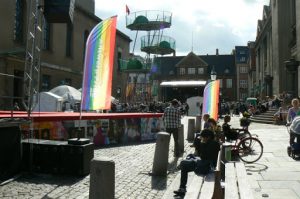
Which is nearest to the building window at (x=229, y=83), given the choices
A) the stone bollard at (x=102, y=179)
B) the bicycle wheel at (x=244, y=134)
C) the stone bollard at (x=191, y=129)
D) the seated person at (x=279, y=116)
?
the seated person at (x=279, y=116)

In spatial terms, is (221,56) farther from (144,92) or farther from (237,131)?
(237,131)

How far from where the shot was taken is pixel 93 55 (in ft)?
33.3

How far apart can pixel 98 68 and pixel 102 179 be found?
4713 mm

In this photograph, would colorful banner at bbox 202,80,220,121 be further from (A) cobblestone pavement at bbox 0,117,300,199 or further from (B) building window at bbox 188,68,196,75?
(B) building window at bbox 188,68,196,75

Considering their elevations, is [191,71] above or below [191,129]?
above

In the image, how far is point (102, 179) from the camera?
5.90 m

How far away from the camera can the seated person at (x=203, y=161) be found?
25.5 ft

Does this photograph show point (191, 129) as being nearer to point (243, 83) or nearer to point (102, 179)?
point (102, 179)

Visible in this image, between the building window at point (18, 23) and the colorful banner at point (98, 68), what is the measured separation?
17.6 metres

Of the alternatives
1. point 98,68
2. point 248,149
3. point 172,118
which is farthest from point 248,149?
point 98,68

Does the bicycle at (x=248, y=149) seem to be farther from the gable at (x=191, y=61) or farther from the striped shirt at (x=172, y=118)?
the gable at (x=191, y=61)

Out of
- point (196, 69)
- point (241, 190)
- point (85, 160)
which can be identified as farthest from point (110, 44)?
point (196, 69)

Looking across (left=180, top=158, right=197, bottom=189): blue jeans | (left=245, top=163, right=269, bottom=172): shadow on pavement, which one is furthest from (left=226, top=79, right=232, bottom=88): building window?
(left=180, top=158, right=197, bottom=189): blue jeans

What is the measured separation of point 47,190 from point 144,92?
45130 millimetres
